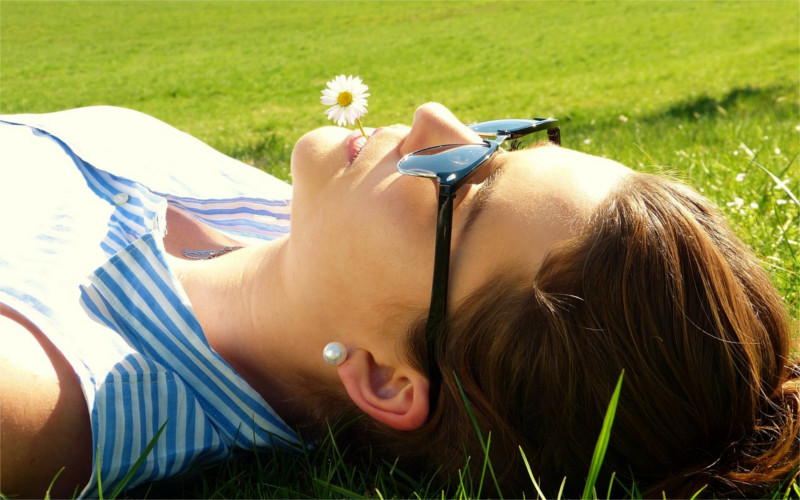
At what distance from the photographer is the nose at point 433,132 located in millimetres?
1963

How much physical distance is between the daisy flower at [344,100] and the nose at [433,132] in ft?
0.82

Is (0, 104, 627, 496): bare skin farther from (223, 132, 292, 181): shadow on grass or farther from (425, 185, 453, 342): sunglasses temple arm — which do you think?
(223, 132, 292, 181): shadow on grass

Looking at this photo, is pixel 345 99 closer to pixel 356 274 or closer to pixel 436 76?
pixel 356 274

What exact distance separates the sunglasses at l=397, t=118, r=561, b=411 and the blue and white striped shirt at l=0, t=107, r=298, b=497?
51cm

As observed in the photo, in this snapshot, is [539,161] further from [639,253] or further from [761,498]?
[761,498]

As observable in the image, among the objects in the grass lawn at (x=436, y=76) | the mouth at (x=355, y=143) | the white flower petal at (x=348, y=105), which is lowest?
the mouth at (x=355, y=143)

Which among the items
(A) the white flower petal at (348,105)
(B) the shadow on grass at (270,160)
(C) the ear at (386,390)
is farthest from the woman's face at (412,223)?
(B) the shadow on grass at (270,160)

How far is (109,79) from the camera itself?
2192cm

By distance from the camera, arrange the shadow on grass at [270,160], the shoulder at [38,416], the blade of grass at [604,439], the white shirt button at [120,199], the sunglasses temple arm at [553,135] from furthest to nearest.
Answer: the shadow on grass at [270,160] → the white shirt button at [120,199] → the sunglasses temple arm at [553,135] → the shoulder at [38,416] → the blade of grass at [604,439]

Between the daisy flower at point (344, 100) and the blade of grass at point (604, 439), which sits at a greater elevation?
the daisy flower at point (344, 100)

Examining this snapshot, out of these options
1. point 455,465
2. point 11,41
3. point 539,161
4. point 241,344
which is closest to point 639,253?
point 539,161

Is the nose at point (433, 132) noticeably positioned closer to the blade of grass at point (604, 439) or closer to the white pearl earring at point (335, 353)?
the white pearl earring at point (335, 353)

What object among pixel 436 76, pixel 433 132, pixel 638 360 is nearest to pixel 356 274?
pixel 433 132

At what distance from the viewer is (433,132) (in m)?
1.98
